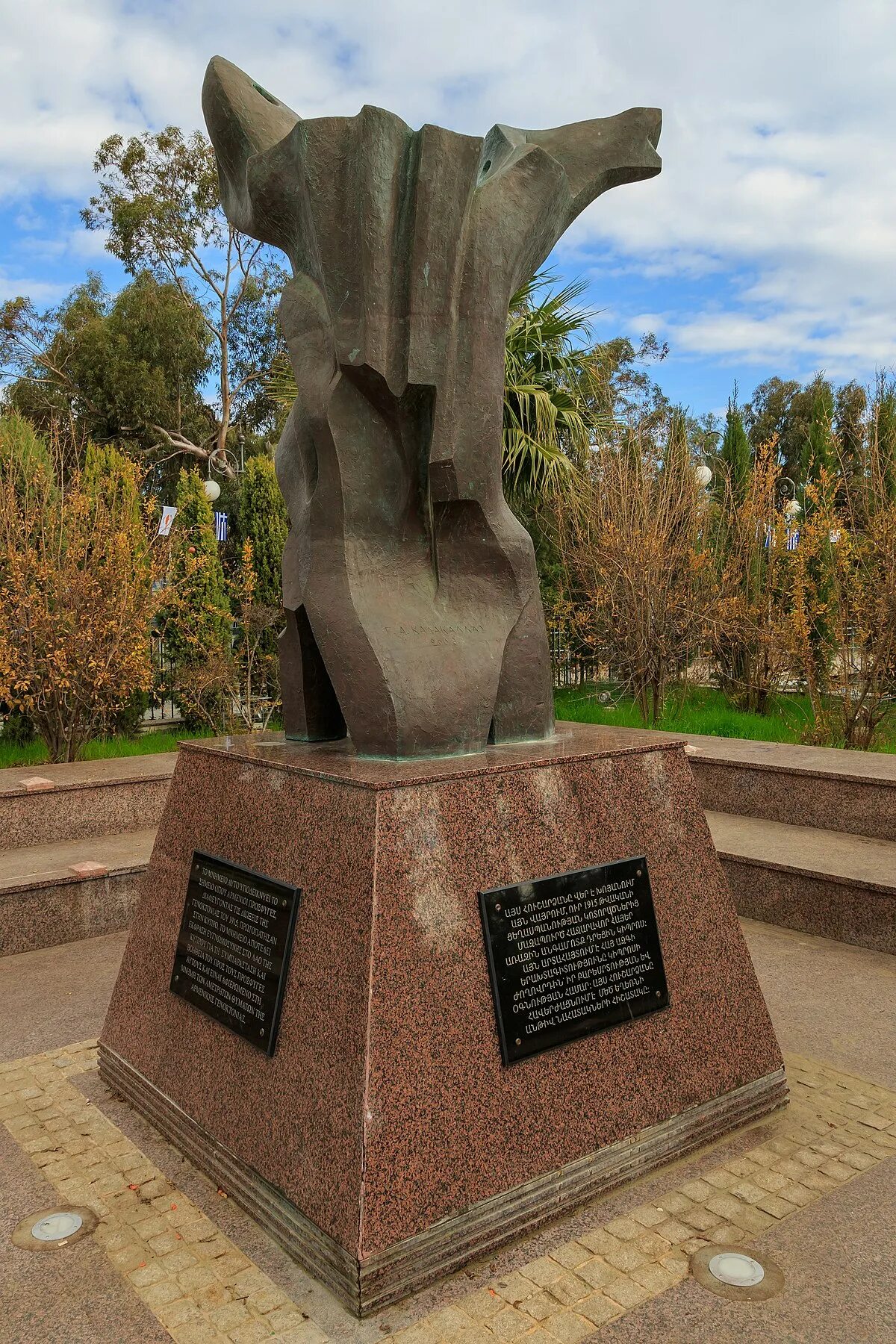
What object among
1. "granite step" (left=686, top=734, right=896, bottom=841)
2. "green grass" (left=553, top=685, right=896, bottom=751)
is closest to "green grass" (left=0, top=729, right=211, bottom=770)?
"green grass" (left=553, top=685, right=896, bottom=751)

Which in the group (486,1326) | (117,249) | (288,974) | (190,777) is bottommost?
(486,1326)

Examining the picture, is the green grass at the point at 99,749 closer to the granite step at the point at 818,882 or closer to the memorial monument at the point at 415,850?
the granite step at the point at 818,882

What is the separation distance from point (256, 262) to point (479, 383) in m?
22.8

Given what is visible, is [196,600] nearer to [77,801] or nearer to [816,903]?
[77,801]

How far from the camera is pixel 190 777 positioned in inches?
134

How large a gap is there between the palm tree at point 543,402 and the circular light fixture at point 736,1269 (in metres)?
9.28

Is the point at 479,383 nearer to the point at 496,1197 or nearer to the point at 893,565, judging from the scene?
the point at 496,1197

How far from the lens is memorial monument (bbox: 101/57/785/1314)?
2.48 meters

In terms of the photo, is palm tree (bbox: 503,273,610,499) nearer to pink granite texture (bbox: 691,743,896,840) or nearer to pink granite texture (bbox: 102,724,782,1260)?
pink granite texture (bbox: 691,743,896,840)

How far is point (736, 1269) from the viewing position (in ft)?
7.80

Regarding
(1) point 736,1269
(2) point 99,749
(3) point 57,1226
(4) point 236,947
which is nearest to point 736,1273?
(1) point 736,1269

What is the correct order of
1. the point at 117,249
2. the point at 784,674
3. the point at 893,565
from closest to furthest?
the point at 893,565
the point at 784,674
the point at 117,249

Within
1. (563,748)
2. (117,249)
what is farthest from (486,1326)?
(117,249)

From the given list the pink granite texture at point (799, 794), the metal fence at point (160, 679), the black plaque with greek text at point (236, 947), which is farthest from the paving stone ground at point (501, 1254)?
the metal fence at point (160, 679)
